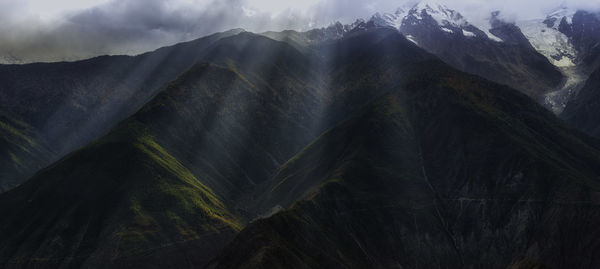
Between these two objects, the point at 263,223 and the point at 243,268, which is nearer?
the point at 243,268

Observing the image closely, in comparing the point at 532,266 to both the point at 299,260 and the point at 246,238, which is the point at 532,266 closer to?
the point at 299,260

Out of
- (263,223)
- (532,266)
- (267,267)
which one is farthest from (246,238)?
(532,266)

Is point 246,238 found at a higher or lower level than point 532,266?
higher

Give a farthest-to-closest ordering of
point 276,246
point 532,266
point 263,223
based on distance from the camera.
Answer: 1. point 263,223
2. point 276,246
3. point 532,266

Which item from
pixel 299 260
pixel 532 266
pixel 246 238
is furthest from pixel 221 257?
pixel 532 266

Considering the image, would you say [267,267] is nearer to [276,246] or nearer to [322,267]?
[276,246]

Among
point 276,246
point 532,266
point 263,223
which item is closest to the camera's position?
point 532,266

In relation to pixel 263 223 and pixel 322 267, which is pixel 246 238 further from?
pixel 322 267

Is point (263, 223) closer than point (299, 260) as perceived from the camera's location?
No

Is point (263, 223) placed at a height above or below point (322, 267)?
above
